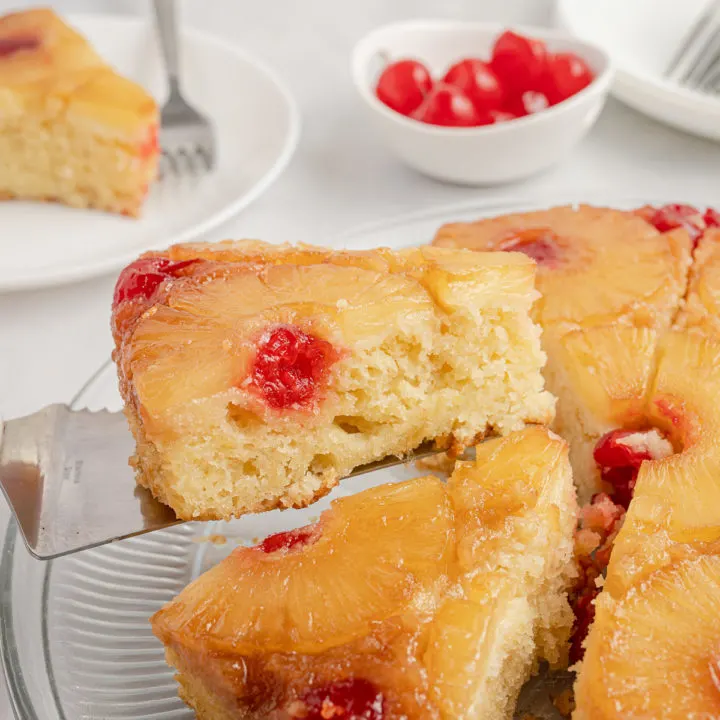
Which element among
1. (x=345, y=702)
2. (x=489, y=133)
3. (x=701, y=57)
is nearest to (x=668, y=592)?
(x=345, y=702)

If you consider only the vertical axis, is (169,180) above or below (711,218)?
below

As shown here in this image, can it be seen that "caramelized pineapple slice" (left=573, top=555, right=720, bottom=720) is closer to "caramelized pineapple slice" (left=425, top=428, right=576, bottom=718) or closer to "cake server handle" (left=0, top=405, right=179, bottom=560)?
"caramelized pineapple slice" (left=425, top=428, right=576, bottom=718)

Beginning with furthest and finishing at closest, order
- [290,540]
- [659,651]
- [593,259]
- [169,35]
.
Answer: [169,35] < [593,259] < [290,540] < [659,651]

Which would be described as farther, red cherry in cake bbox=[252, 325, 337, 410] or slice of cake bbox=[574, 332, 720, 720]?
red cherry in cake bbox=[252, 325, 337, 410]

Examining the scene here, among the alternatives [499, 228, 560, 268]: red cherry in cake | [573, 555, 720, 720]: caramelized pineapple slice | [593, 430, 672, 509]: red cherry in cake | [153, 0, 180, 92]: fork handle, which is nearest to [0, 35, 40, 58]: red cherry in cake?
[153, 0, 180, 92]: fork handle

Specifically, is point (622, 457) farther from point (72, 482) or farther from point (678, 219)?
point (72, 482)

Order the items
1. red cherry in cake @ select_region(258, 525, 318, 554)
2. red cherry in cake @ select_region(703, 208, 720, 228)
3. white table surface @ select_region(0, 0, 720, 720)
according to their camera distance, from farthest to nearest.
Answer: white table surface @ select_region(0, 0, 720, 720) → red cherry in cake @ select_region(703, 208, 720, 228) → red cherry in cake @ select_region(258, 525, 318, 554)

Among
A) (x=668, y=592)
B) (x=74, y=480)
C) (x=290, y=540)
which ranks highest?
(x=668, y=592)

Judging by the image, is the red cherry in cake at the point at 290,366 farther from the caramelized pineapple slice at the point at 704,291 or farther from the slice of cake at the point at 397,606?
the caramelized pineapple slice at the point at 704,291
